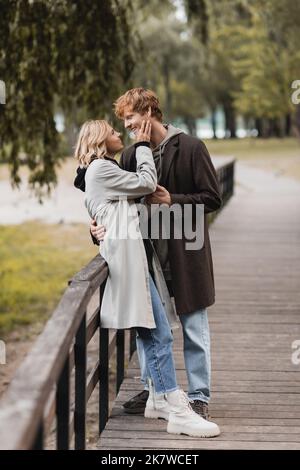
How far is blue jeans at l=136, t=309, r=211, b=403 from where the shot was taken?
478cm

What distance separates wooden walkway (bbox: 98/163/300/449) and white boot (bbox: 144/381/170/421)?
1.8 inches

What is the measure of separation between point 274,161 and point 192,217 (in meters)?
35.7

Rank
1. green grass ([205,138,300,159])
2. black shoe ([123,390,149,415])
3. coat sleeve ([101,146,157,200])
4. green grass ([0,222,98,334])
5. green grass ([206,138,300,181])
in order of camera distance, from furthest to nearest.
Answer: green grass ([205,138,300,159]), green grass ([206,138,300,181]), green grass ([0,222,98,334]), black shoe ([123,390,149,415]), coat sleeve ([101,146,157,200])

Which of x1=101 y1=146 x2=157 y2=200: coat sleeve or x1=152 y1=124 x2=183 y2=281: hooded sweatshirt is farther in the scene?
x1=152 y1=124 x2=183 y2=281: hooded sweatshirt

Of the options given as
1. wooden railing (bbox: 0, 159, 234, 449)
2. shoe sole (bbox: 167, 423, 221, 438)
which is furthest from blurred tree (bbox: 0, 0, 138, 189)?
shoe sole (bbox: 167, 423, 221, 438)

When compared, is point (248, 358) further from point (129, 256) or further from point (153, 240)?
point (129, 256)

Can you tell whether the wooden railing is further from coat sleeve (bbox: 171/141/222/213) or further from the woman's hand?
the woman's hand

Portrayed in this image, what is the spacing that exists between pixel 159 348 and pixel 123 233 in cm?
64

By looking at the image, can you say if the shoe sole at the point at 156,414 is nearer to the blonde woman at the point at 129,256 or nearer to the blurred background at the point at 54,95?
the blonde woman at the point at 129,256

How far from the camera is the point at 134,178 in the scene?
4402 mm

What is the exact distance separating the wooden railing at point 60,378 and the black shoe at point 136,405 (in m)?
0.14
